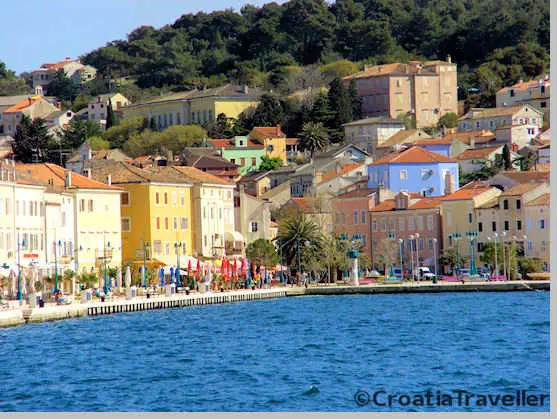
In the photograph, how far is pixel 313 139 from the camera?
13812 centimetres

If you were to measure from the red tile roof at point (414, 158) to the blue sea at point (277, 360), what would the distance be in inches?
1664

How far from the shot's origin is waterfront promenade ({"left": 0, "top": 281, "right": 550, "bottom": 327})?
60.4 meters

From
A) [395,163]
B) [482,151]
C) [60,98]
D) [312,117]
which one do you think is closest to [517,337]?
[395,163]

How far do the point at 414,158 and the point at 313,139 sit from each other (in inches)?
1042

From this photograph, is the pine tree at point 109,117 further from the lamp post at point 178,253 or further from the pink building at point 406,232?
the lamp post at point 178,253

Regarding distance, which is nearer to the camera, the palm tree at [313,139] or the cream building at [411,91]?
the palm tree at [313,139]

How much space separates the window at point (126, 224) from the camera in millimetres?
89062

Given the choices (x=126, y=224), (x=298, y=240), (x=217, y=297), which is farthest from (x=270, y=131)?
(x=217, y=297)

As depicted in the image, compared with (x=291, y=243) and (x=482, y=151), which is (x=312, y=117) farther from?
(x=291, y=243)

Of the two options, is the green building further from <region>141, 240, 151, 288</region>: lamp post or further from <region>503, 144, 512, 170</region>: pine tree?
<region>141, 240, 151, 288</region>: lamp post

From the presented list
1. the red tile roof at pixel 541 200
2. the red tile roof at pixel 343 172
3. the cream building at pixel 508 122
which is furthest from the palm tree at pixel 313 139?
the red tile roof at pixel 541 200

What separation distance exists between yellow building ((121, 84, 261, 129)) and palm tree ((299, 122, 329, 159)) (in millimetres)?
12781

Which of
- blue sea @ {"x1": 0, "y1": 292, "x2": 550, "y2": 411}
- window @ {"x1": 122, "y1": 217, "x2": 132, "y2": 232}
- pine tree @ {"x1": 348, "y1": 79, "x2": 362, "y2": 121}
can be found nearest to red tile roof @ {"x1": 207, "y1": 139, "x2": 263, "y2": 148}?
pine tree @ {"x1": 348, "y1": 79, "x2": 362, "y2": 121}

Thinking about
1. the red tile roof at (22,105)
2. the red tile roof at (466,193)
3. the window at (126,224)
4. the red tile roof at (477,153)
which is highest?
the red tile roof at (22,105)
